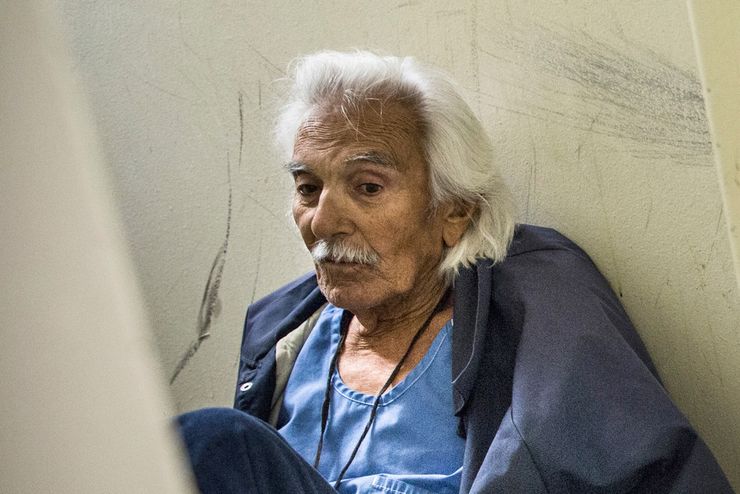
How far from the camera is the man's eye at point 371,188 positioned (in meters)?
2.01

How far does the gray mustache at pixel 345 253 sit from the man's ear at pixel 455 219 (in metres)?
0.16

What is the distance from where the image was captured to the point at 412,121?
205 centimetres

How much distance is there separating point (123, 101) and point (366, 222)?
1.02 metres

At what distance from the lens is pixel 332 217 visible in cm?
202

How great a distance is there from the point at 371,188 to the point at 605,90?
0.50 m

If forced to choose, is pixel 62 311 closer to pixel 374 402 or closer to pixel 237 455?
pixel 237 455

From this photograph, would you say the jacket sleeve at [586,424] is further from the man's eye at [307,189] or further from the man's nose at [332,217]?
the man's eye at [307,189]

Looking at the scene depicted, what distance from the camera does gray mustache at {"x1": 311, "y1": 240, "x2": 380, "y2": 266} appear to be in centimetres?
200

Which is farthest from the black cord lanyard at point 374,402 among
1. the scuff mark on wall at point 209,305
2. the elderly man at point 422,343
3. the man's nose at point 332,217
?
the scuff mark on wall at point 209,305

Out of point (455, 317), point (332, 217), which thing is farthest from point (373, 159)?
point (455, 317)

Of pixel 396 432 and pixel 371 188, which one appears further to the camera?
pixel 371 188

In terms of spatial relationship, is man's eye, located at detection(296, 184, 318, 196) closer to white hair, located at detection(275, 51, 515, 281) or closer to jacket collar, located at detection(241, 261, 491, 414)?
white hair, located at detection(275, 51, 515, 281)

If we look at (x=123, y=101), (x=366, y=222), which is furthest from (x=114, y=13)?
(x=366, y=222)

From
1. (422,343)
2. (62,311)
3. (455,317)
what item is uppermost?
A: (62,311)
